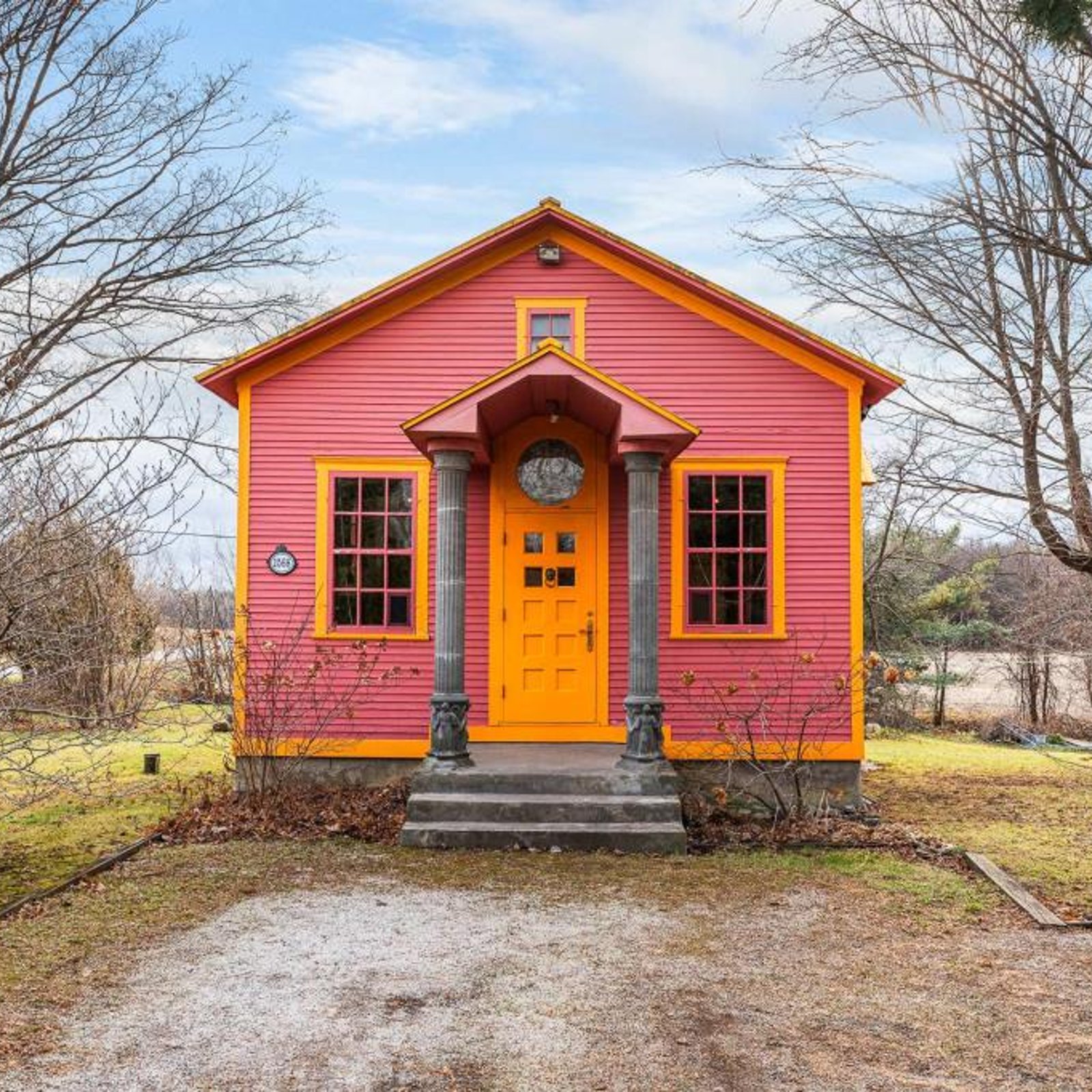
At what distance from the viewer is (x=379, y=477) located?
37.5 ft

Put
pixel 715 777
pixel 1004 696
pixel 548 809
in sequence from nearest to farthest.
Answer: pixel 548 809, pixel 715 777, pixel 1004 696

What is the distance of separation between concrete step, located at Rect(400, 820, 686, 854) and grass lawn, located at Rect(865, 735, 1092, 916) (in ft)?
9.06

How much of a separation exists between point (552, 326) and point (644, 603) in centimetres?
332

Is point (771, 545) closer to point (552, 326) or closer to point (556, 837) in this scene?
point (552, 326)

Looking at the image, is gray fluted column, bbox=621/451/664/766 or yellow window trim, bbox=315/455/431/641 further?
yellow window trim, bbox=315/455/431/641

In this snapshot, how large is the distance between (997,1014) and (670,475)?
6639mm

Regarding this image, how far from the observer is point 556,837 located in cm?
910

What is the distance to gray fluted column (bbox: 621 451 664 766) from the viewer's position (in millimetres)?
9734

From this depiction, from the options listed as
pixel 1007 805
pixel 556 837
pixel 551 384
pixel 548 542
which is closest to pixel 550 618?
pixel 548 542

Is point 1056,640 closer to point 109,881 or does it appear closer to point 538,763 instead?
point 538,763

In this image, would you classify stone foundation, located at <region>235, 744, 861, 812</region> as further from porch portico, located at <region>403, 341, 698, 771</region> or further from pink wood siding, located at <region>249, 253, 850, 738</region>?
porch portico, located at <region>403, 341, 698, 771</region>

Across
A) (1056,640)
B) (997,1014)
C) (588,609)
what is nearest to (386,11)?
(588,609)

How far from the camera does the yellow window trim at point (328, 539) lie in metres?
11.2

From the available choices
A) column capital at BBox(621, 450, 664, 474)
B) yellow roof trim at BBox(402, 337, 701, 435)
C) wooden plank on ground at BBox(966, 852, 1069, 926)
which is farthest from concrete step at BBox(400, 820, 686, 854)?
yellow roof trim at BBox(402, 337, 701, 435)
